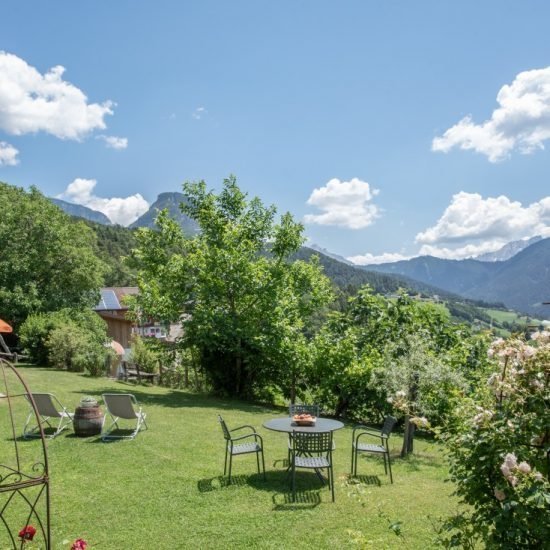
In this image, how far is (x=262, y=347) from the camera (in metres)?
16.3

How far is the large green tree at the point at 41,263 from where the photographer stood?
82.0ft

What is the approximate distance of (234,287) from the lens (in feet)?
56.0

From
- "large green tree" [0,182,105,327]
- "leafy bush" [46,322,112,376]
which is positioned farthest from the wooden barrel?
"large green tree" [0,182,105,327]

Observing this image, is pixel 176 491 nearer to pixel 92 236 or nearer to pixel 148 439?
pixel 148 439

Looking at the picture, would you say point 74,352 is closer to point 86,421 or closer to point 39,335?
point 39,335

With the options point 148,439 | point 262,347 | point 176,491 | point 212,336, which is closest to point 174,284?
point 212,336

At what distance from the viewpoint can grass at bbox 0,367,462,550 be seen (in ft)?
16.4

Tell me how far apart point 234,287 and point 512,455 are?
1476 cm

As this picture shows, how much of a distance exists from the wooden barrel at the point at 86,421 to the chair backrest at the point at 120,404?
0.29 metres

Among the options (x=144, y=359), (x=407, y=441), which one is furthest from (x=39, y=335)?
(x=407, y=441)

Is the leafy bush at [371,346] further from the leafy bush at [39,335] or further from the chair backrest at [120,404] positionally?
the leafy bush at [39,335]

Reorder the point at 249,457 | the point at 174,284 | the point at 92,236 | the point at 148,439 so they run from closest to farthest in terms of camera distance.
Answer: the point at 249,457 < the point at 148,439 < the point at 174,284 < the point at 92,236

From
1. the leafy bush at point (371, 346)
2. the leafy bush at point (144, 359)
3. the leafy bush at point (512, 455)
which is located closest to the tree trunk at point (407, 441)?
the leafy bush at point (371, 346)

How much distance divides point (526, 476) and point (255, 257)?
16.2 m
